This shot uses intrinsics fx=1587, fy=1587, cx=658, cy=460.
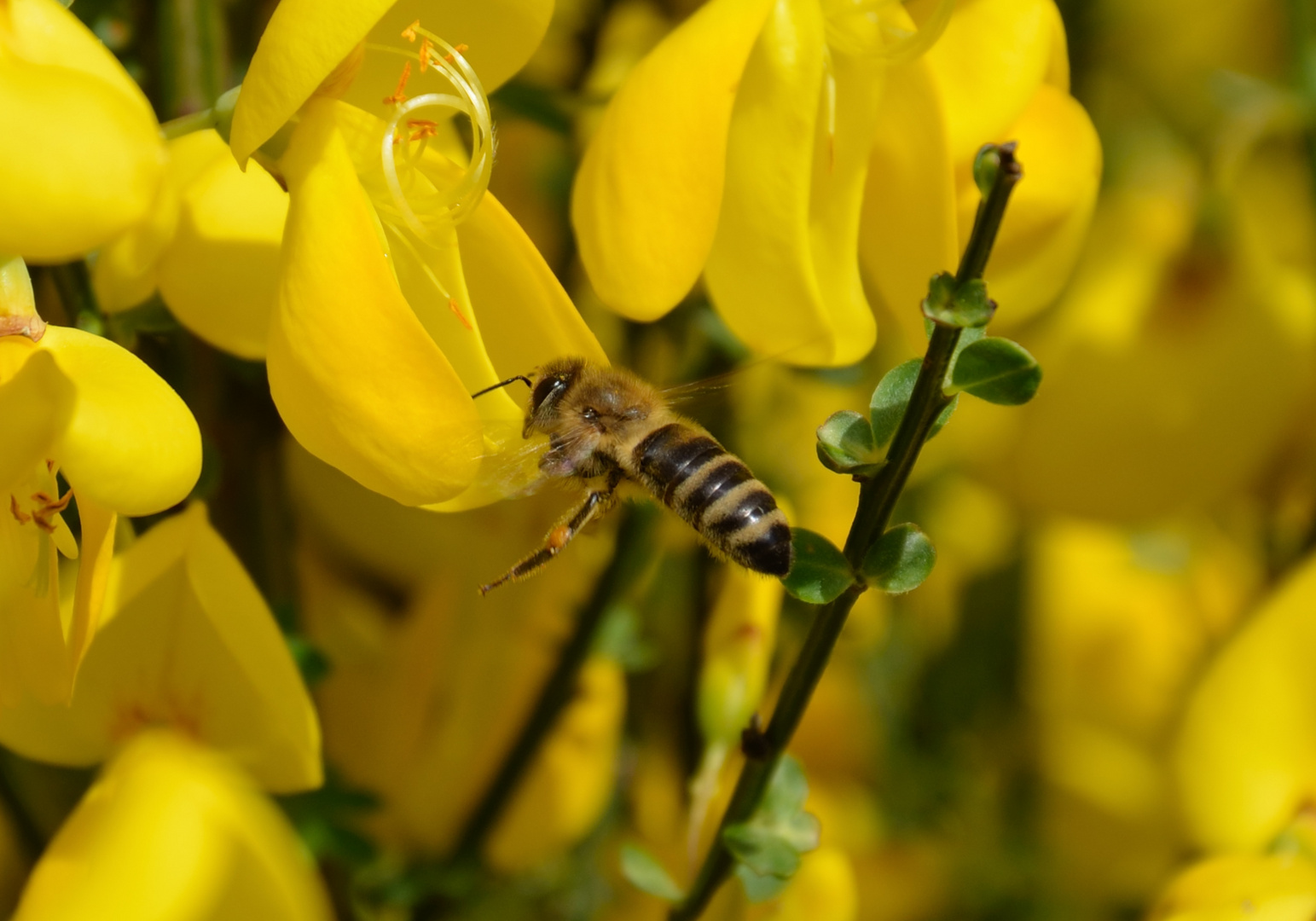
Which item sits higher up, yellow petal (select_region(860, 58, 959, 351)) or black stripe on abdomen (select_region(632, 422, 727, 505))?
yellow petal (select_region(860, 58, 959, 351))

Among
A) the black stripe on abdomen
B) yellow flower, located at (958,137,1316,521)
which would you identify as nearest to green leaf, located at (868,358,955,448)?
the black stripe on abdomen

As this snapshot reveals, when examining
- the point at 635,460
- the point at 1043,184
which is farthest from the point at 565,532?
the point at 1043,184

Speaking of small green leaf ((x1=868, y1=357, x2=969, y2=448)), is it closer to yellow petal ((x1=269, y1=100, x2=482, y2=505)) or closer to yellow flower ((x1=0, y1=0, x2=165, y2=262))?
yellow petal ((x1=269, y1=100, x2=482, y2=505))

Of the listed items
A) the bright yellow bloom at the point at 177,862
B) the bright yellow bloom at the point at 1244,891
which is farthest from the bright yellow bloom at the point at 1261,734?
the bright yellow bloom at the point at 177,862

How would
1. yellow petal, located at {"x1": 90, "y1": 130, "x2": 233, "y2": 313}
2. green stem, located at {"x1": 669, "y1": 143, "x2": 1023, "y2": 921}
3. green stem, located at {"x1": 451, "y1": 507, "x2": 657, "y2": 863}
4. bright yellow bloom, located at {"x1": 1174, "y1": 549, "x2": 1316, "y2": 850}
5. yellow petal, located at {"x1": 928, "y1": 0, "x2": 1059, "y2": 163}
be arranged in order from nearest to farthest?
green stem, located at {"x1": 669, "y1": 143, "x2": 1023, "y2": 921}
yellow petal, located at {"x1": 90, "y1": 130, "x2": 233, "y2": 313}
yellow petal, located at {"x1": 928, "y1": 0, "x2": 1059, "y2": 163}
bright yellow bloom, located at {"x1": 1174, "y1": 549, "x2": 1316, "y2": 850}
green stem, located at {"x1": 451, "y1": 507, "x2": 657, "y2": 863}

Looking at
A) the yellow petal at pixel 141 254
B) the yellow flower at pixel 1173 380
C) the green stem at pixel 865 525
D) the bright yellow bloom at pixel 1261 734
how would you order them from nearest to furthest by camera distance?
the green stem at pixel 865 525, the yellow petal at pixel 141 254, the bright yellow bloom at pixel 1261 734, the yellow flower at pixel 1173 380

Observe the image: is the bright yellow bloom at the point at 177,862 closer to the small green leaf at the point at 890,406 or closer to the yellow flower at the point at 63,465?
the yellow flower at the point at 63,465

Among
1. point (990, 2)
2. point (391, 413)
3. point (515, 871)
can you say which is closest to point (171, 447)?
point (391, 413)

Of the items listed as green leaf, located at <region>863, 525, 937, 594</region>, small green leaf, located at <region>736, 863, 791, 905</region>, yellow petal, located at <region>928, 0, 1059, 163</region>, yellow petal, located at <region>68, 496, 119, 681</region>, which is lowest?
small green leaf, located at <region>736, 863, 791, 905</region>
